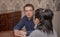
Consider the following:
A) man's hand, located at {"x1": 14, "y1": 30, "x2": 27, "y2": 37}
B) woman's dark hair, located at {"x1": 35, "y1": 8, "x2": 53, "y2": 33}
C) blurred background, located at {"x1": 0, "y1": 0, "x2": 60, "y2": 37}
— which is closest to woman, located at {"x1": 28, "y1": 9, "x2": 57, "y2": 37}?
woman's dark hair, located at {"x1": 35, "y1": 8, "x2": 53, "y2": 33}

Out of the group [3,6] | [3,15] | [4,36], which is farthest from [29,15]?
[3,6]

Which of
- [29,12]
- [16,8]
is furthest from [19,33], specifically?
[16,8]

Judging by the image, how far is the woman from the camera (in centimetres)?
98

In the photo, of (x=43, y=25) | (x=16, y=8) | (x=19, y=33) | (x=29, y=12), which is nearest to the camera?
(x=43, y=25)

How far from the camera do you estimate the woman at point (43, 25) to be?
983mm

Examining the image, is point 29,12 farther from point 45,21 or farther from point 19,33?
point 45,21

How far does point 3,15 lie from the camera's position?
6.16 ft

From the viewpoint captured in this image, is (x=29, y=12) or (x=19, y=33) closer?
(x=19, y=33)

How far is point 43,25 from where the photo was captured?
0.99 m

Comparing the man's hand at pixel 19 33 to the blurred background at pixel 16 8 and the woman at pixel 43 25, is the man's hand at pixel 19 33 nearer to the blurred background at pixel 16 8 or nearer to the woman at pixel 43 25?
the woman at pixel 43 25

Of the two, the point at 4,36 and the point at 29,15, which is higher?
the point at 29,15

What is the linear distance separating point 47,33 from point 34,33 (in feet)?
0.31

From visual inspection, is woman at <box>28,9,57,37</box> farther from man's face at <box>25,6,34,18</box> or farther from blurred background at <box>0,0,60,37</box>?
blurred background at <box>0,0,60,37</box>

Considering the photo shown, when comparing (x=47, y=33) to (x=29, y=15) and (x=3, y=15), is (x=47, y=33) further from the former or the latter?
(x=3, y=15)
